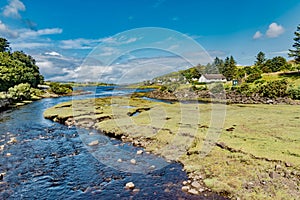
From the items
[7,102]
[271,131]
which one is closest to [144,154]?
[271,131]

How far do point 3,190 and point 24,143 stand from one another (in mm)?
10213

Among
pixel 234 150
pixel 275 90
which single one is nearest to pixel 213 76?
pixel 275 90

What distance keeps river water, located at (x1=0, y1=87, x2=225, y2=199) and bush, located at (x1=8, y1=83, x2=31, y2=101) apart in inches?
1569

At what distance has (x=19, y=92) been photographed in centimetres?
6084

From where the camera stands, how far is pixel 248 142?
58.7ft

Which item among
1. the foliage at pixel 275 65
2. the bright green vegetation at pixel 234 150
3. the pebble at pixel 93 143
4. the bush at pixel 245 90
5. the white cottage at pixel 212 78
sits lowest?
the pebble at pixel 93 143

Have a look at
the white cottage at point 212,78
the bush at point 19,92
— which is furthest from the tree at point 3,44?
the white cottage at point 212,78

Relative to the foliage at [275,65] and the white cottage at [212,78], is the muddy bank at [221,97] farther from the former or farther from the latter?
the foliage at [275,65]

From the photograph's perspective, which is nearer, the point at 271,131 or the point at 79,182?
the point at 79,182

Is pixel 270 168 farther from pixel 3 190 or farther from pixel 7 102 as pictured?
pixel 7 102

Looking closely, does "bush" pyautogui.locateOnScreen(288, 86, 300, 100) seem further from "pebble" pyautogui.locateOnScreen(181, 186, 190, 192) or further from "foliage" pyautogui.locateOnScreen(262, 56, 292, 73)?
"foliage" pyautogui.locateOnScreen(262, 56, 292, 73)

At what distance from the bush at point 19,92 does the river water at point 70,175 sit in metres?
39.9

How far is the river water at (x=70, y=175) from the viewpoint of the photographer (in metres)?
12.8

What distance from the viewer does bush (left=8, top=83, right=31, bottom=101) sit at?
57281 millimetres
